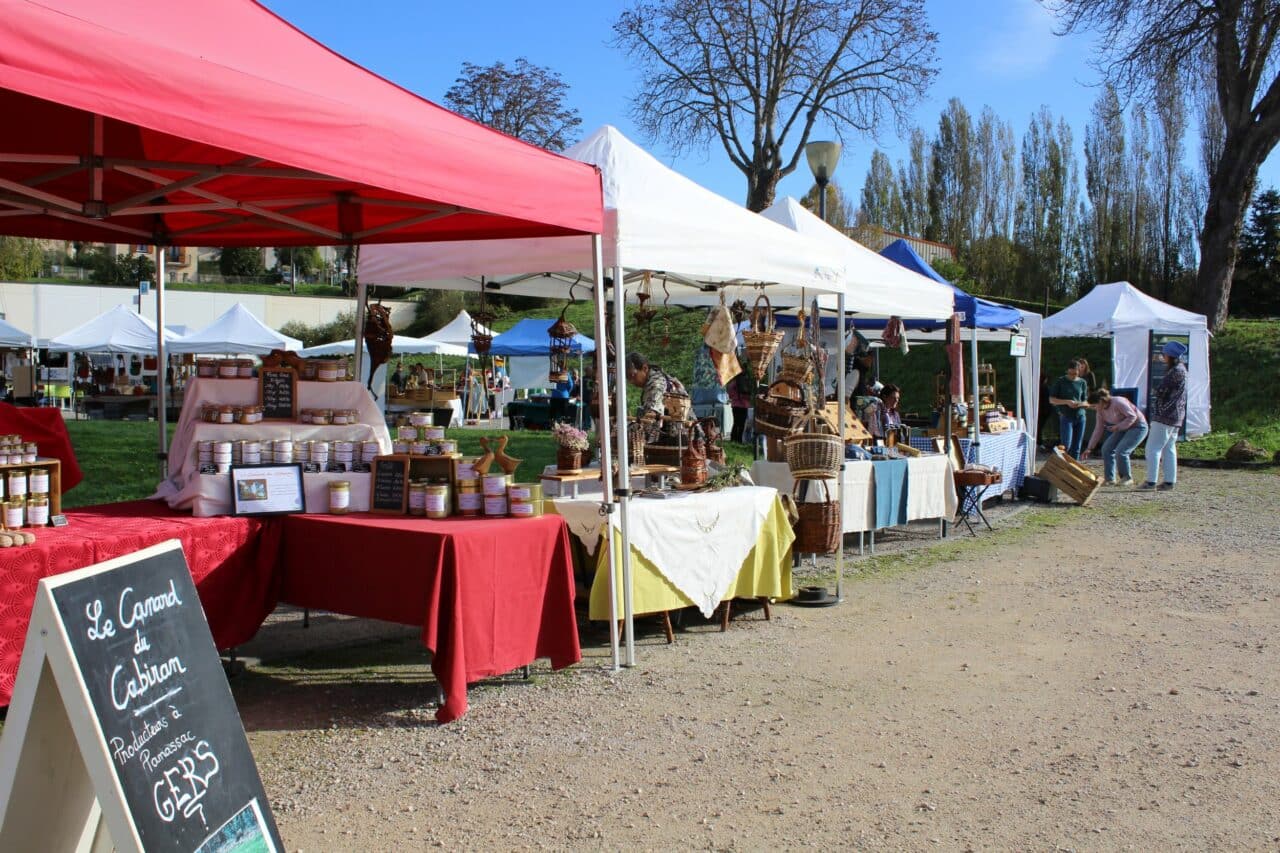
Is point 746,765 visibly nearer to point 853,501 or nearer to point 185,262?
point 853,501

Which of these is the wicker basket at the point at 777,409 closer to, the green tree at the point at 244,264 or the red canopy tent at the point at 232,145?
the red canopy tent at the point at 232,145

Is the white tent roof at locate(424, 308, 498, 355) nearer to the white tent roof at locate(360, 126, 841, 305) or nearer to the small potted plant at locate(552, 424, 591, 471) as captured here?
the white tent roof at locate(360, 126, 841, 305)

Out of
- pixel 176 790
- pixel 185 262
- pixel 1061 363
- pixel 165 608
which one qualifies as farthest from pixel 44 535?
pixel 185 262

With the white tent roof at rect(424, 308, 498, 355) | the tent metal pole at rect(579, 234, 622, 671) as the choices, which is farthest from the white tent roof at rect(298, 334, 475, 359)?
the tent metal pole at rect(579, 234, 622, 671)

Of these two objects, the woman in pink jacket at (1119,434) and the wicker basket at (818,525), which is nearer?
the wicker basket at (818,525)

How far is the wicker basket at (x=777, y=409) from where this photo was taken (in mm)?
7555

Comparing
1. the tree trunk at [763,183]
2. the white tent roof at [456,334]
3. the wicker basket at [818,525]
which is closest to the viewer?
the wicker basket at [818,525]

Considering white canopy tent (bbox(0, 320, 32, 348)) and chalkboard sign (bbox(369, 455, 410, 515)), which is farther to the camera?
white canopy tent (bbox(0, 320, 32, 348))

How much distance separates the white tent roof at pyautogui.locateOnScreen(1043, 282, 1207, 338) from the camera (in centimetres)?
1805

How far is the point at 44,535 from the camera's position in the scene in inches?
157

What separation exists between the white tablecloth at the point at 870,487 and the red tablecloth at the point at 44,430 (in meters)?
4.39

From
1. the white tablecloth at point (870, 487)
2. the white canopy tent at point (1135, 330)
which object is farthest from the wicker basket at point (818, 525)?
the white canopy tent at point (1135, 330)

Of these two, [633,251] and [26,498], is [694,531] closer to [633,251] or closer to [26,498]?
[633,251]

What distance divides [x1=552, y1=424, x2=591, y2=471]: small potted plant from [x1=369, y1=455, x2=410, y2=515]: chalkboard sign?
1210 millimetres
